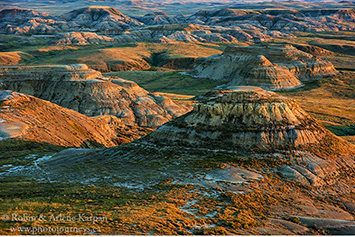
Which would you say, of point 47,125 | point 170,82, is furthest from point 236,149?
point 170,82

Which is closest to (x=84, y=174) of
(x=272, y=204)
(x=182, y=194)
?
(x=182, y=194)

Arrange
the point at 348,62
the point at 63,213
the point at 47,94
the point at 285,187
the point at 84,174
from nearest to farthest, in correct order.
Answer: the point at 63,213 → the point at 285,187 → the point at 84,174 → the point at 47,94 → the point at 348,62

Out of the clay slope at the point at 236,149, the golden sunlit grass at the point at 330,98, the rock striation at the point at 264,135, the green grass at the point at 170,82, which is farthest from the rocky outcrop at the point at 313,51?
the clay slope at the point at 236,149

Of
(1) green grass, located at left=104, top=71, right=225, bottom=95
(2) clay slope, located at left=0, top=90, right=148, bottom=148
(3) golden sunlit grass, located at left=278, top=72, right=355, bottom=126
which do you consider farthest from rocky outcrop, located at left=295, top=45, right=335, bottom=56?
(2) clay slope, located at left=0, top=90, right=148, bottom=148

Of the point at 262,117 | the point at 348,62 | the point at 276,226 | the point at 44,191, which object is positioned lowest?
the point at 348,62

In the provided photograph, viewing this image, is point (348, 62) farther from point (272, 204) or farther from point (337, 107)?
point (272, 204)

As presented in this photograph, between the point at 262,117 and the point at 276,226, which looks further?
the point at 262,117

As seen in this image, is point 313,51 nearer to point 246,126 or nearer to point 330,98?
point 330,98
